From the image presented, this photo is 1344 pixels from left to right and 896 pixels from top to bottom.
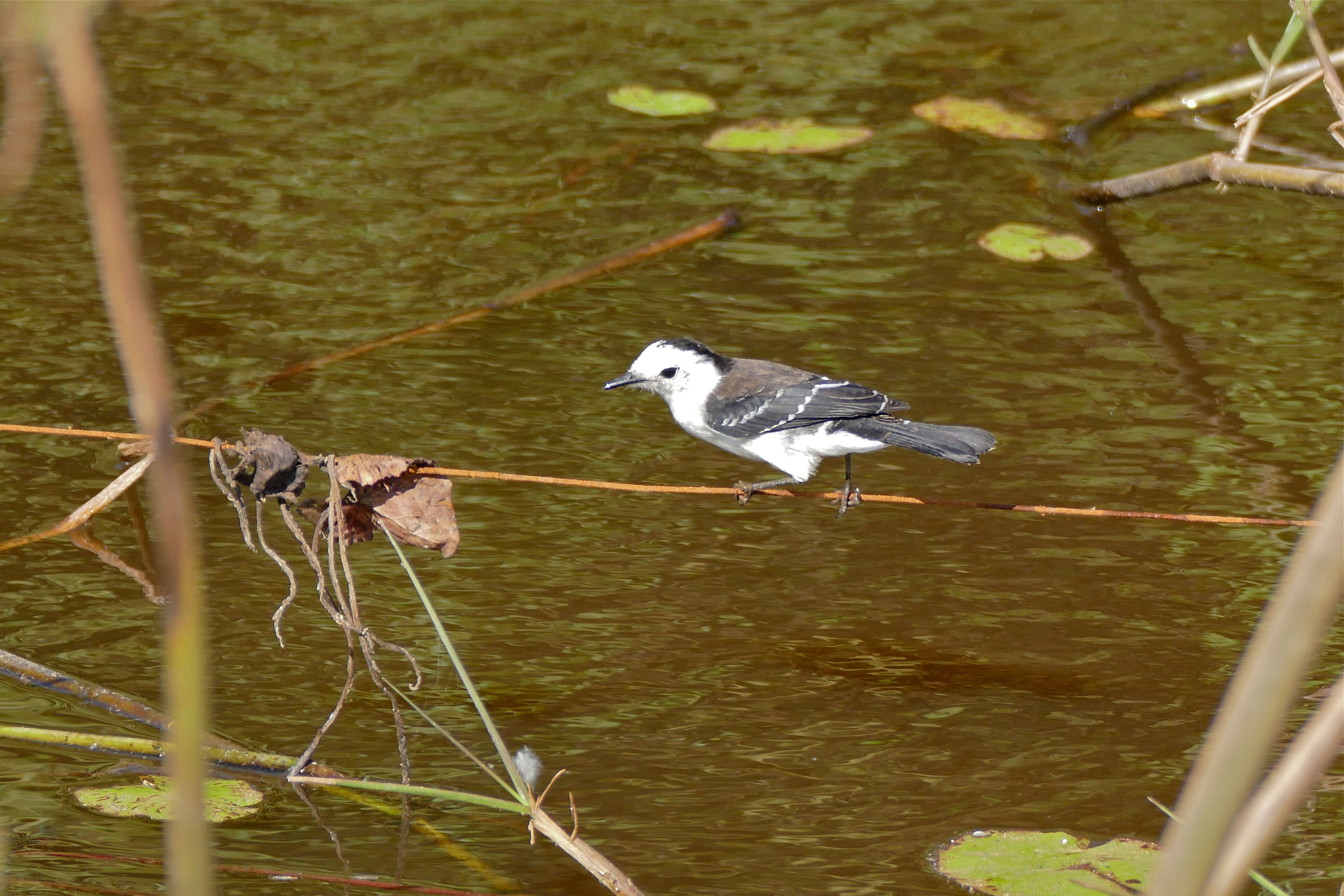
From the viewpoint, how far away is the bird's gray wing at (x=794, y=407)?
3.88 metres

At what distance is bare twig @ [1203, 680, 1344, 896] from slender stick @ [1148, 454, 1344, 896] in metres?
0.01

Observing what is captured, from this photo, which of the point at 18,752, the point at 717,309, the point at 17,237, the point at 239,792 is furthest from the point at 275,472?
the point at 17,237

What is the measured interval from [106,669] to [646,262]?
10.1 ft

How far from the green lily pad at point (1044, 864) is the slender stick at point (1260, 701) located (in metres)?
2.12

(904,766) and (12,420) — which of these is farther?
(12,420)

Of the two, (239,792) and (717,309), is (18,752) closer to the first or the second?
(239,792)

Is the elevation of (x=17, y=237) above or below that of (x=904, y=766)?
above

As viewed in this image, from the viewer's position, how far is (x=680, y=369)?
14.1 feet

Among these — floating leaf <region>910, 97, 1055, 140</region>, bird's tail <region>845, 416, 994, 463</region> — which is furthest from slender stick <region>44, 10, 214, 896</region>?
floating leaf <region>910, 97, 1055, 140</region>

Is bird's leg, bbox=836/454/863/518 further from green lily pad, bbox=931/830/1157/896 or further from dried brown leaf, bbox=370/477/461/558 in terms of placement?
dried brown leaf, bbox=370/477/461/558

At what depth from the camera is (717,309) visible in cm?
564

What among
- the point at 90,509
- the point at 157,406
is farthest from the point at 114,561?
the point at 157,406

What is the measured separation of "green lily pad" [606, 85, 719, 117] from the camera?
23.5 ft

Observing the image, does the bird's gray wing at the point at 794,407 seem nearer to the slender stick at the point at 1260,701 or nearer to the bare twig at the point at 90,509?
the bare twig at the point at 90,509
